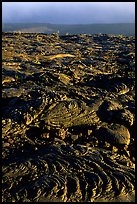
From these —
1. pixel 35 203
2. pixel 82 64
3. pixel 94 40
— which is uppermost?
pixel 94 40

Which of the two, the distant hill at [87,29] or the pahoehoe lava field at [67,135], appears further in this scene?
the distant hill at [87,29]

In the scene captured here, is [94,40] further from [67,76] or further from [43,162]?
[43,162]

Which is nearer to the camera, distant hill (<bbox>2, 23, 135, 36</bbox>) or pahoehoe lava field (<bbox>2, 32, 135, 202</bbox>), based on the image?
pahoehoe lava field (<bbox>2, 32, 135, 202</bbox>)

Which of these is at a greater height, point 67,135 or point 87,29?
point 87,29

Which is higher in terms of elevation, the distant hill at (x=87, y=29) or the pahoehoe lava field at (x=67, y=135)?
the distant hill at (x=87, y=29)

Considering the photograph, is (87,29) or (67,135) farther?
(87,29)

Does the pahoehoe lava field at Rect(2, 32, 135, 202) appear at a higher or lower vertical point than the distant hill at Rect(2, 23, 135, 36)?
lower

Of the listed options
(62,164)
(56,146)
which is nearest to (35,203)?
(62,164)

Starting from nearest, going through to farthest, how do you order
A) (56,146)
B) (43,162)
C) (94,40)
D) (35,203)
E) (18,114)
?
(35,203) → (43,162) → (56,146) → (18,114) → (94,40)
